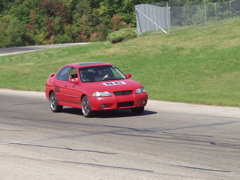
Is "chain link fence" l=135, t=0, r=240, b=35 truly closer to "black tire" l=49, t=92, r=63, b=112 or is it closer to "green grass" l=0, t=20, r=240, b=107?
"green grass" l=0, t=20, r=240, b=107

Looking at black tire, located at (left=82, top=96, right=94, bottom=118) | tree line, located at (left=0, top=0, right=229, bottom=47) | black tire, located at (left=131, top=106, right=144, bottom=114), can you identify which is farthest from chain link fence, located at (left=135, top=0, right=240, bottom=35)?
tree line, located at (left=0, top=0, right=229, bottom=47)

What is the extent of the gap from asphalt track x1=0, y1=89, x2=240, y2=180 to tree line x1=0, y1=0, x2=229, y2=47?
53913 millimetres

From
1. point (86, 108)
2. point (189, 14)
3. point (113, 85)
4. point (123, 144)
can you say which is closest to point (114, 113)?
point (86, 108)

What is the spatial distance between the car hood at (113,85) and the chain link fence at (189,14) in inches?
913

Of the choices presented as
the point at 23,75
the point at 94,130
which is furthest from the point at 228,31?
the point at 94,130

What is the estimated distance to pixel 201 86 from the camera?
900 inches

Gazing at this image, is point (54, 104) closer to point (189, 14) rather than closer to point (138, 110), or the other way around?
point (138, 110)

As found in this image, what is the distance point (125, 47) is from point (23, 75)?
27.2 feet

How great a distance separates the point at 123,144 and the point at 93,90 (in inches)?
172

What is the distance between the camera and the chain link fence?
1479 inches

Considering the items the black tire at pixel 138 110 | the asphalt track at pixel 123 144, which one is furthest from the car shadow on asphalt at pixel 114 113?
the black tire at pixel 138 110

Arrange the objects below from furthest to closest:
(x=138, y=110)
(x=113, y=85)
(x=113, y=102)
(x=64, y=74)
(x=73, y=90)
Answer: (x=64, y=74), (x=73, y=90), (x=138, y=110), (x=113, y=85), (x=113, y=102)

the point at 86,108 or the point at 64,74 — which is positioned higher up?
the point at 64,74

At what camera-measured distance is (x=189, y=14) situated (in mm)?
37781
